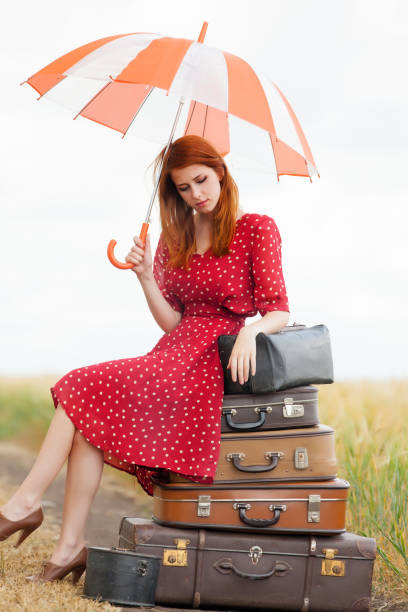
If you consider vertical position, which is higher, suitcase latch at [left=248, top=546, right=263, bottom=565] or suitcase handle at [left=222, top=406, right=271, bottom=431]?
suitcase handle at [left=222, top=406, right=271, bottom=431]

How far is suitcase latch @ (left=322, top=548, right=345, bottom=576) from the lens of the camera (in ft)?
11.7

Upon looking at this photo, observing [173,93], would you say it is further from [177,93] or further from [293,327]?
[293,327]

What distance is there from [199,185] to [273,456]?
1.31 metres

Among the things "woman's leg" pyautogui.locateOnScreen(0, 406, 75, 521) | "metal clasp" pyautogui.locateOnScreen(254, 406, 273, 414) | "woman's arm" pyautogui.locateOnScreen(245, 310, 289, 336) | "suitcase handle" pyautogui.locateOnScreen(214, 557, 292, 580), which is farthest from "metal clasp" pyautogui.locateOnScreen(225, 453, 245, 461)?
"woman's leg" pyautogui.locateOnScreen(0, 406, 75, 521)

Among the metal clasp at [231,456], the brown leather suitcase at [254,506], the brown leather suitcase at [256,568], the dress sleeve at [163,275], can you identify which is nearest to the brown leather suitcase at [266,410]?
the metal clasp at [231,456]

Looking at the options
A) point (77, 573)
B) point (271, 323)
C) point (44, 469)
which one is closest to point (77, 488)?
point (44, 469)

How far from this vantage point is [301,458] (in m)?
3.54

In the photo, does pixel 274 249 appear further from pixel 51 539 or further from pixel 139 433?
pixel 51 539

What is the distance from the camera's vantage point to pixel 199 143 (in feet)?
11.8

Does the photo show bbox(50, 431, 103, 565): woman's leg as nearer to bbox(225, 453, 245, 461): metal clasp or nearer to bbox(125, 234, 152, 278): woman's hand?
bbox(225, 453, 245, 461): metal clasp

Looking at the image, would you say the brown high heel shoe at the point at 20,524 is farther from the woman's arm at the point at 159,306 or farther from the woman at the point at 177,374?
the woman's arm at the point at 159,306

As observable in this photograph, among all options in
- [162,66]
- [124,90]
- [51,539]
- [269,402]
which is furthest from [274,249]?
[51,539]

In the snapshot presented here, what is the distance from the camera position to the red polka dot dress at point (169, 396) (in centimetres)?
338

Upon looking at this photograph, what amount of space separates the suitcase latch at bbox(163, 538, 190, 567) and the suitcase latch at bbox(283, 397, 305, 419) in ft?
2.44
